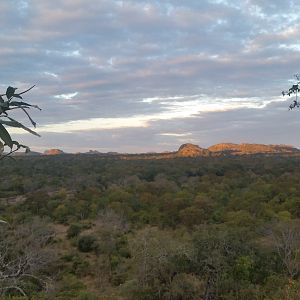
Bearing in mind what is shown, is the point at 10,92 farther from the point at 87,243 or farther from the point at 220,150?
the point at 220,150

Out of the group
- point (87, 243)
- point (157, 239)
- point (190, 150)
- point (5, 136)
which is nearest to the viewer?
point (5, 136)

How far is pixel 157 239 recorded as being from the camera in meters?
24.8

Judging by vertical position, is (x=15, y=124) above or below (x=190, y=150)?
below

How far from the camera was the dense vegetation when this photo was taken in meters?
21.0

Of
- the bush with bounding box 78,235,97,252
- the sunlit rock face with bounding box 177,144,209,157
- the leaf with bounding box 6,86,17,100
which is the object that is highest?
the sunlit rock face with bounding box 177,144,209,157

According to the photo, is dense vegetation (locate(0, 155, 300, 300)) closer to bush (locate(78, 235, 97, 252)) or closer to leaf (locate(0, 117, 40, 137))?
bush (locate(78, 235, 97, 252))

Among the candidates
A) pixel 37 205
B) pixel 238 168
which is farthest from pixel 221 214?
pixel 238 168

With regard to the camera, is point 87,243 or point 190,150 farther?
point 190,150

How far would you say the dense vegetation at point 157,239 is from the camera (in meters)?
21.0

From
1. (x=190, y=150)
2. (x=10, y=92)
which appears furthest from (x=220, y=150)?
(x=10, y=92)

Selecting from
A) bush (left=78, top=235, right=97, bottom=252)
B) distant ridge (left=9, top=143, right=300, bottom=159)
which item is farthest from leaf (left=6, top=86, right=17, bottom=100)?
distant ridge (left=9, top=143, right=300, bottom=159)

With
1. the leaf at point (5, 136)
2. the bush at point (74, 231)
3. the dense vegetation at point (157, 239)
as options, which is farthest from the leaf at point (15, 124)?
the bush at point (74, 231)

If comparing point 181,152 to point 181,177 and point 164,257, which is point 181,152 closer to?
point 181,177

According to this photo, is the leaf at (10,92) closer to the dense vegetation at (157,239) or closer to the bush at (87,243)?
the dense vegetation at (157,239)
